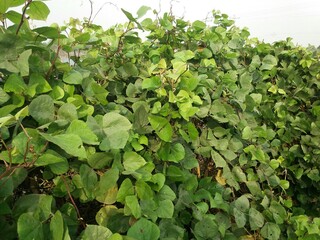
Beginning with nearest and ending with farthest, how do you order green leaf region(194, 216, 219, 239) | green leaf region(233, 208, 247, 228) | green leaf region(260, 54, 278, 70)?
green leaf region(194, 216, 219, 239)
green leaf region(233, 208, 247, 228)
green leaf region(260, 54, 278, 70)

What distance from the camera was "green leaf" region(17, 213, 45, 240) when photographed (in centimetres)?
66

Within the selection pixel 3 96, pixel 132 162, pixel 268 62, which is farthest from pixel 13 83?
pixel 268 62

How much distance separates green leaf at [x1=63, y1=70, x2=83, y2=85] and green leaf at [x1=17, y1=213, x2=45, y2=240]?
47cm

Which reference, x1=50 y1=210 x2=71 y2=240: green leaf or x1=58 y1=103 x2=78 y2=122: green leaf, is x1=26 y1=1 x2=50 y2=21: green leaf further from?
x1=50 y1=210 x2=71 y2=240: green leaf

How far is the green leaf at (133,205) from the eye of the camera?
890 millimetres

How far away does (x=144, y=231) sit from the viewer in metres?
0.83

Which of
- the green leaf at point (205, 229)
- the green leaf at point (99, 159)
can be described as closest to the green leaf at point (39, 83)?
the green leaf at point (99, 159)

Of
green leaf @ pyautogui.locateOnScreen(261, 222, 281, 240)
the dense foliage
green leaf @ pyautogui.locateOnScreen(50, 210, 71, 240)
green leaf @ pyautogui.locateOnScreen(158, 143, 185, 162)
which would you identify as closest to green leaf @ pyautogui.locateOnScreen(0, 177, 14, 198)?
the dense foliage

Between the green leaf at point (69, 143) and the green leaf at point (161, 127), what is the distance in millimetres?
415

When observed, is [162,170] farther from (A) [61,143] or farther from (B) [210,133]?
(A) [61,143]

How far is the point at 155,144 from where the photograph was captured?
1.15 meters

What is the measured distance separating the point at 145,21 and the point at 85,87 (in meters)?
0.63

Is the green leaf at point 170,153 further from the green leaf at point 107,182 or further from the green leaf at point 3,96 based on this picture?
the green leaf at point 3,96

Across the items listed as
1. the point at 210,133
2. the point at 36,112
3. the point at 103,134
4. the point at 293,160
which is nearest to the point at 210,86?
the point at 210,133
